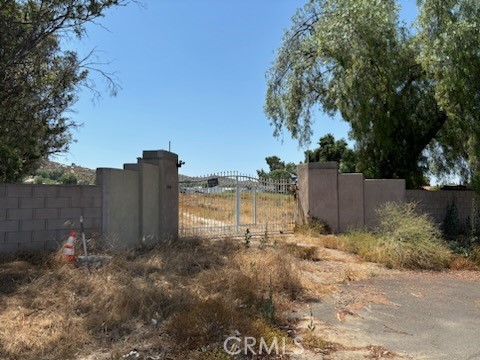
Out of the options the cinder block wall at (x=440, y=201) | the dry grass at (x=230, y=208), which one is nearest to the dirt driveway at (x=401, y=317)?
the dry grass at (x=230, y=208)

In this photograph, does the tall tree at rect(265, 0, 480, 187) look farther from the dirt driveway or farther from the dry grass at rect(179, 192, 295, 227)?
the dirt driveway

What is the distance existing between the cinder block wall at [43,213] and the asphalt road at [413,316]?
505cm

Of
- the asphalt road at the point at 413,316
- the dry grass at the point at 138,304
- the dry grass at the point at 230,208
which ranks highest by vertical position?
the dry grass at the point at 230,208

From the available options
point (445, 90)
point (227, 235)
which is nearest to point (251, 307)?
point (227, 235)

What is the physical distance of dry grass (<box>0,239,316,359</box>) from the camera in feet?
14.2

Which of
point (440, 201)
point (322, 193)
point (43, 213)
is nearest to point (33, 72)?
point (43, 213)

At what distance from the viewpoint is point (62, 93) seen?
1177cm

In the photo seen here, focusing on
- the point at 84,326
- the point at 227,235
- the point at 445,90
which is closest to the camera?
the point at 84,326

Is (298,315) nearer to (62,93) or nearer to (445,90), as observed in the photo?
(445,90)

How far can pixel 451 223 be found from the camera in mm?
14281

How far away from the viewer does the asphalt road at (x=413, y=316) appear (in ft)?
15.4

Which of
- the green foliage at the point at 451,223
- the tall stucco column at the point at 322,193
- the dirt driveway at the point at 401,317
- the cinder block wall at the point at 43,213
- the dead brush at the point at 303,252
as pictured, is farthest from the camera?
the green foliage at the point at 451,223

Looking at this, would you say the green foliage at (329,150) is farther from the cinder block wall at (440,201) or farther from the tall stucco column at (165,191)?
the tall stucco column at (165,191)

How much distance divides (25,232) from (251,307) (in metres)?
4.72
